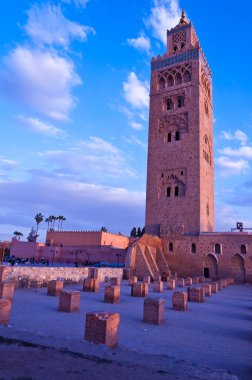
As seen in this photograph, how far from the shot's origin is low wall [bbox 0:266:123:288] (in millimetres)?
11117

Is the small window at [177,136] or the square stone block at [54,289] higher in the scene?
the small window at [177,136]

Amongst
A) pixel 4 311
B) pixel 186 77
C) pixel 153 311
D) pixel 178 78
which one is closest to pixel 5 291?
pixel 4 311

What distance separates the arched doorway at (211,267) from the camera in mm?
26000

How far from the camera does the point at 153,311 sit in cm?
730

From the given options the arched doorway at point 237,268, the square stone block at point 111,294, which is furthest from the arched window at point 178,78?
the square stone block at point 111,294

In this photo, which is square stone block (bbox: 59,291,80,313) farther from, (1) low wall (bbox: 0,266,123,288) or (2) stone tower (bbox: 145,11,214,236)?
(2) stone tower (bbox: 145,11,214,236)

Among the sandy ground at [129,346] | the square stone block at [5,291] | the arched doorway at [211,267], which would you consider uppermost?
the arched doorway at [211,267]

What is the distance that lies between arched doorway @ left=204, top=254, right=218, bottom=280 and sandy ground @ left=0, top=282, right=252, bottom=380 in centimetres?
1664

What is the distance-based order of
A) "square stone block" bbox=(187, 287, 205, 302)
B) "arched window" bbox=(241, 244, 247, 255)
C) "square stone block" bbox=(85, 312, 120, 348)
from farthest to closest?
"arched window" bbox=(241, 244, 247, 255) < "square stone block" bbox=(187, 287, 205, 302) < "square stone block" bbox=(85, 312, 120, 348)

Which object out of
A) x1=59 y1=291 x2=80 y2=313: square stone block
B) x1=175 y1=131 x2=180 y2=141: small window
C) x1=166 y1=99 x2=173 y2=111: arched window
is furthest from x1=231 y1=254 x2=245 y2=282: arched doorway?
x1=59 y1=291 x2=80 y2=313: square stone block

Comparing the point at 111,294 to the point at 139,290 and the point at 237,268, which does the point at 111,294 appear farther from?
the point at 237,268

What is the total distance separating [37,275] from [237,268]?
1916 centimetres

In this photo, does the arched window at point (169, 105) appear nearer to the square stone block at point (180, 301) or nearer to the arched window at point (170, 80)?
the arched window at point (170, 80)

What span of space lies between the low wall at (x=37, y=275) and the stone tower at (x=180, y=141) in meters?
14.8
